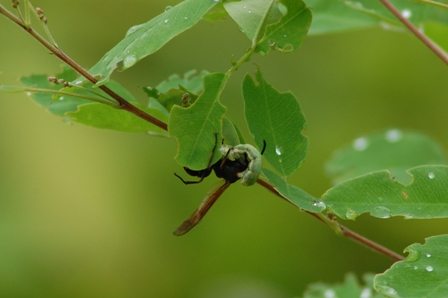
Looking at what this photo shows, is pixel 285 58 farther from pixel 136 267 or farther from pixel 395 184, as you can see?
pixel 395 184

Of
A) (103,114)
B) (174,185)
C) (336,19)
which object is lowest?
(174,185)

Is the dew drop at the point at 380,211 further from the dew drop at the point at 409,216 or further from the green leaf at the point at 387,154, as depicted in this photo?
the green leaf at the point at 387,154

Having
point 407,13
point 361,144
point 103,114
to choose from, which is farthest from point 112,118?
point 361,144

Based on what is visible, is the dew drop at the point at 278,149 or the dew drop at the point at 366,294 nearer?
the dew drop at the point at 278,149

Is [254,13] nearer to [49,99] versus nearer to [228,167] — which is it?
[228,167]

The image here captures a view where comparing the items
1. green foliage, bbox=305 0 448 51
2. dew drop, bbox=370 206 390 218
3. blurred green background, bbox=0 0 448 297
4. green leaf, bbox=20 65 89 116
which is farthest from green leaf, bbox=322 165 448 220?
blurred green background, bbox=0 0 448 297

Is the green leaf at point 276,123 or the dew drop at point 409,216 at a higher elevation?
the green leaf at point 276,123

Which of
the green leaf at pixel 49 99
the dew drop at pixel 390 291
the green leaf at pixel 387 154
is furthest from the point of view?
the green leaf at pixel 387 154

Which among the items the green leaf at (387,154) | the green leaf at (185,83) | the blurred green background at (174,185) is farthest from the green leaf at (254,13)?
the blurred green background at (174,185)
